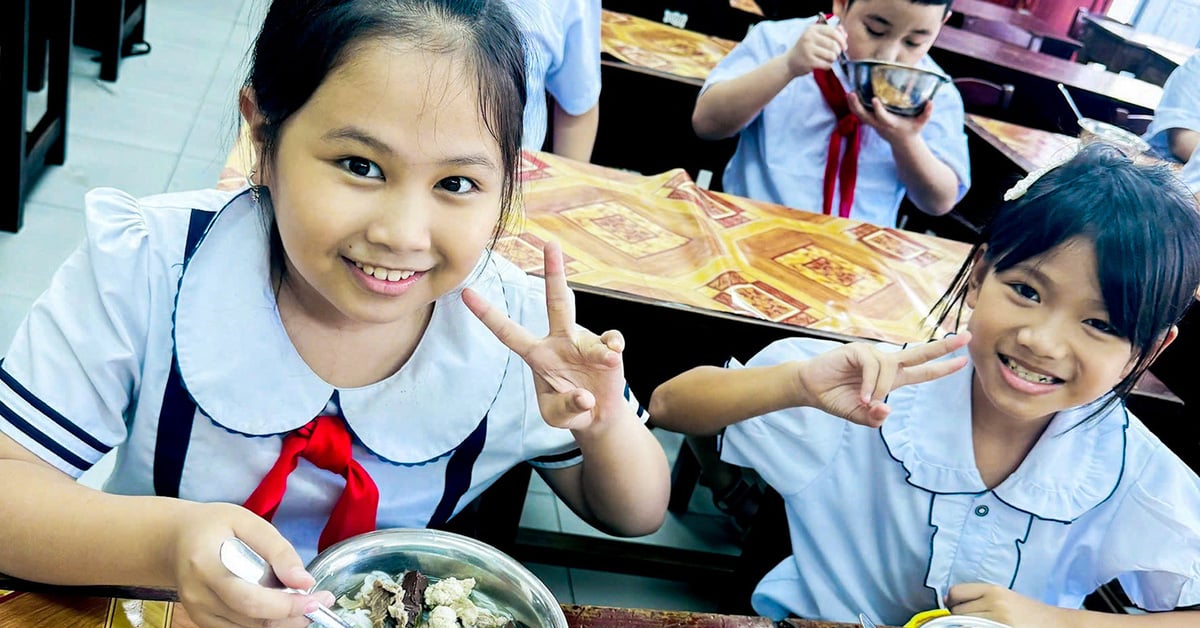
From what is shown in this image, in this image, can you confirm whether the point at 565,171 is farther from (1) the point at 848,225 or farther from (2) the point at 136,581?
(2) the point at 136,581

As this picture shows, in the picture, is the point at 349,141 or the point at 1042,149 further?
the point at 1042,149

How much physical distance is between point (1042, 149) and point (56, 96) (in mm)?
3191

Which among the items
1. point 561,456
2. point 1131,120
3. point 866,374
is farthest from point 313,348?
point 1131,120

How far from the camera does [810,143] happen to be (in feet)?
8.32

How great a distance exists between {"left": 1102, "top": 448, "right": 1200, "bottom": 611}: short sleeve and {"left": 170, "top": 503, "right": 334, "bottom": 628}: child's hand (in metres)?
1.07

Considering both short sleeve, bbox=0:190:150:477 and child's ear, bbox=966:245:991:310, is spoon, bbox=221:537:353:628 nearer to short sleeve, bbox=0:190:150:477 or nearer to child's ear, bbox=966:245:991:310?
short sleeve, bbox=0:190:150:477

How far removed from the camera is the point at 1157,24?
310 inches

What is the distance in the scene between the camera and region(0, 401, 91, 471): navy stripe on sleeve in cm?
94

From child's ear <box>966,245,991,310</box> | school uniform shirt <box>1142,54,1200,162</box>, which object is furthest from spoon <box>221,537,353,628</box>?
school uniform shirt <box>1142,54,1200,162</box>

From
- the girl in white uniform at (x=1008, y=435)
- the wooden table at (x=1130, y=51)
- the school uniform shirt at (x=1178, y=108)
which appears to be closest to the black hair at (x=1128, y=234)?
the girl in white uniform at (x=1008, y=435)

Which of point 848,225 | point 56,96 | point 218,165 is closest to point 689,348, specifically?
point 848,225

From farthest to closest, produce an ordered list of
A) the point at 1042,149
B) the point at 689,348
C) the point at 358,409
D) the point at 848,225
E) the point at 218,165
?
the point at 218,165
the point at 1042,149
the point at 848,225
the point at 689,348
the point at 358,409

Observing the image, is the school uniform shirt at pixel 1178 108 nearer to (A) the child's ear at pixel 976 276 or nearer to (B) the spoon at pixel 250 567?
(A) the child's ear at pixel 976 276

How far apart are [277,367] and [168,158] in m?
2.85
